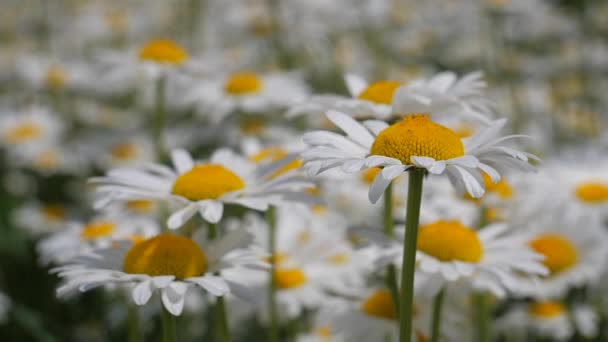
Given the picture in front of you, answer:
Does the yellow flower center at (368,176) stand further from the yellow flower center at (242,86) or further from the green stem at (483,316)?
the green stem at (483,316)

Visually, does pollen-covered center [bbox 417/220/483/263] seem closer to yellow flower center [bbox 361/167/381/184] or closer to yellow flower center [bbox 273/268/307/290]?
yellow flower center [bbox 273/268/307/290]

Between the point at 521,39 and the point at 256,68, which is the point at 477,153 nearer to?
the point at 256,68

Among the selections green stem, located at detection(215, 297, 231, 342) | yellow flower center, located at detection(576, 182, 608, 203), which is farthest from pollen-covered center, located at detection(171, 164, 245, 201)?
yellow flower center, located at detection(576, 182, 608, 203)

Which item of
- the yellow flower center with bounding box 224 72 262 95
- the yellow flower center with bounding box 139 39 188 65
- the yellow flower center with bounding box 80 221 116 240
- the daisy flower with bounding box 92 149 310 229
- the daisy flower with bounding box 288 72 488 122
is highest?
the yellow flower center with bounding box 139 39 188 65

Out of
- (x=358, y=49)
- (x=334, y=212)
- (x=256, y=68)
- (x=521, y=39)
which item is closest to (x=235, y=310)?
(x=334, y=212)

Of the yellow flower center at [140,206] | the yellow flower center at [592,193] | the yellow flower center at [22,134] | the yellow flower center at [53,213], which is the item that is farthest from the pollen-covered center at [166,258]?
the yellow flower center at [22,134]
